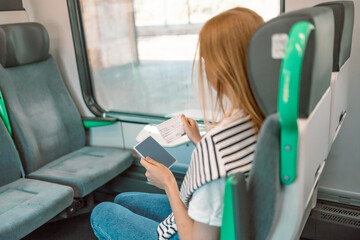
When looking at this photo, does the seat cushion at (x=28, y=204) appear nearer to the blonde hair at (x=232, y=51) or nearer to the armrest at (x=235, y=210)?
the armrest at (x=235, y=210)

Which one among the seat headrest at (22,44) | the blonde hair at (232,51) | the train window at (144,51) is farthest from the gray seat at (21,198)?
the blonde hair at (232,51)

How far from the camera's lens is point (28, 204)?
7.51 ft

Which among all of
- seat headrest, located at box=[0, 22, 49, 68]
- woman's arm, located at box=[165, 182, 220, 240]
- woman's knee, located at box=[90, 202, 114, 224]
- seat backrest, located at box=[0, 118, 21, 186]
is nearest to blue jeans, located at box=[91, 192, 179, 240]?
woman's knee, located at box=[90, 202, 114, 224]

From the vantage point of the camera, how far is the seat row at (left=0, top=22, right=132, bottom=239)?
7.86 ft

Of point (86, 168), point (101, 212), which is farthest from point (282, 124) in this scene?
point (86, 168)

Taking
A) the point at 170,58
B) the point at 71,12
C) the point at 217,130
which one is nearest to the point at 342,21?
the point at 217,130

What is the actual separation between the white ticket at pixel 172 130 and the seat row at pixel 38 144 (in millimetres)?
1008

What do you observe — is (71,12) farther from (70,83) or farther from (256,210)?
(256,210)

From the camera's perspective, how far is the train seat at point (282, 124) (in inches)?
33.3

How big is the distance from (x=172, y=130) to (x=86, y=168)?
4.15 ft

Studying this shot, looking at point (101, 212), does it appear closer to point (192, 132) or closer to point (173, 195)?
point (173, 195)

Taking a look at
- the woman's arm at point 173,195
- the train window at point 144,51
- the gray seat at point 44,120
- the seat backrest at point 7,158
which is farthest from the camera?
the train window at point 144,51

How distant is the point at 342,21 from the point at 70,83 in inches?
102

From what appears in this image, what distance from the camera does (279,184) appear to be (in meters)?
0.95
